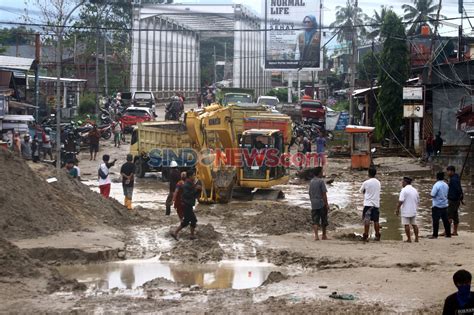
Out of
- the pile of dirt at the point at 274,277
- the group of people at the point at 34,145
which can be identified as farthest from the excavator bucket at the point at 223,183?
the pile of dirt at the point at 274,277

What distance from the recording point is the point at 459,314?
299 inches

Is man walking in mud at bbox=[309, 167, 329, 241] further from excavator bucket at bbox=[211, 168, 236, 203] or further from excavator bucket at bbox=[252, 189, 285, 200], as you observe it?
excavator bucket at bbox=[252, 189, 285, 200]

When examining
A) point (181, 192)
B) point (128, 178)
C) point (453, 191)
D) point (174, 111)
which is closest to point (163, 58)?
point (174, 111)

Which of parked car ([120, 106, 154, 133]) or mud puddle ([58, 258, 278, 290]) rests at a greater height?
parked car ([120, 106, 154, 133])

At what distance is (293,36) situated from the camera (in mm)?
72125

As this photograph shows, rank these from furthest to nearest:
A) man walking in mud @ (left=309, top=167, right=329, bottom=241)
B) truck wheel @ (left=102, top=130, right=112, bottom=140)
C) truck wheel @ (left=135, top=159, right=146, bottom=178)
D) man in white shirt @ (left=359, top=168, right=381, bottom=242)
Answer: truck wheel @ (left=102, top=130, right=112, bottom=140), truck wheel @ (left=135, top=159, right=146, bottom=178), man walking in mud @ (left=309, top=167, right=329, bottom=241), man in white shirt @ (left=359, top=168, right=381, bottom=242)

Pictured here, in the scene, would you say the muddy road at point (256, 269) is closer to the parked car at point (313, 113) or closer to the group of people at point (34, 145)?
the group of people at point (34, 145)

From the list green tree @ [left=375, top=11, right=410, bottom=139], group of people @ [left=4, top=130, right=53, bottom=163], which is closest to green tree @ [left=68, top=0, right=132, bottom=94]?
green tree @ [left=375, top=11, right=410, bottom=139]

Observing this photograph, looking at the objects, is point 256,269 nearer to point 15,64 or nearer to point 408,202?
point 408,202

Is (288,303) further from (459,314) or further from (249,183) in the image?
(249,183)

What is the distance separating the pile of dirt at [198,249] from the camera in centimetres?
1623

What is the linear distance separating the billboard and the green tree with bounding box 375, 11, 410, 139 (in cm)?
2471

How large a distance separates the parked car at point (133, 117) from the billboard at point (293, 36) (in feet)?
83.4

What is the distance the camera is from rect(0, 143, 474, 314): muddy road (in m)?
11.7
